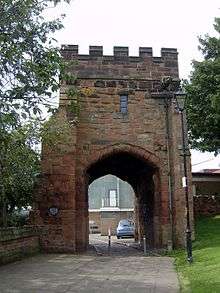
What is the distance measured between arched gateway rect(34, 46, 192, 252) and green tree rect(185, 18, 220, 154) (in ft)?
22.6

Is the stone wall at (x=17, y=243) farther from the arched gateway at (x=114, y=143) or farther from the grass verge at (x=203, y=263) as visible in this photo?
the grass verge at (x=203, y=263)

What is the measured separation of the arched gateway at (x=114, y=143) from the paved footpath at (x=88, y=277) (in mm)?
5258

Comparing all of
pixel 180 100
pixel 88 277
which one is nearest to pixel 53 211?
pixel 180 100

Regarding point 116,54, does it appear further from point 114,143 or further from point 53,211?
point 53,211

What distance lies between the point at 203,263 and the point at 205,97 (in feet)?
59.6

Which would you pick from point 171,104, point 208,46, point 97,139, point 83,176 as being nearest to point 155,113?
A: point 171,104

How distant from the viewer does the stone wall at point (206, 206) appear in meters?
29.2

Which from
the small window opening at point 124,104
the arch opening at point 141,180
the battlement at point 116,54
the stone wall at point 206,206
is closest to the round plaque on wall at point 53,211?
the arch opening at point 141,180

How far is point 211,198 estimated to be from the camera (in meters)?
29.6

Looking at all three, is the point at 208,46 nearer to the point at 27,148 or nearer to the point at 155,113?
the point at 155,113

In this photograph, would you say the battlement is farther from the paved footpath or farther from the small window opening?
the paved footpath

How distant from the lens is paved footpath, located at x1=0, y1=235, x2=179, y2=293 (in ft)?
33.8

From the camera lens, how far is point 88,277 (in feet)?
40.4

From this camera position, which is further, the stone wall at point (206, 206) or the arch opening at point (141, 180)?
the stone wall at point (206, 206)
